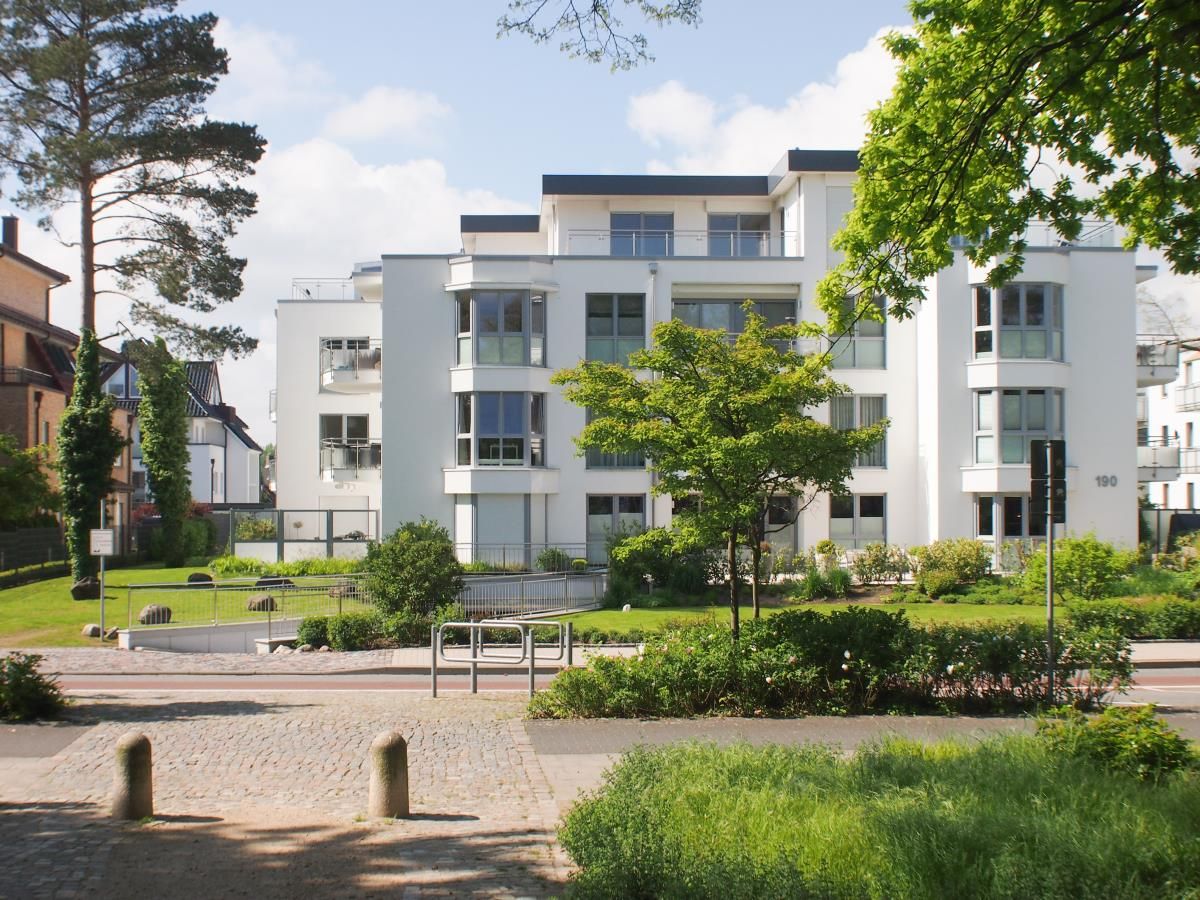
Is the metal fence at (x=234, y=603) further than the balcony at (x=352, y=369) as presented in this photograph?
No

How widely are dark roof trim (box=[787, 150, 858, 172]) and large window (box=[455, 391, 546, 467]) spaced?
10.6 metres

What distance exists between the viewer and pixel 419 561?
81.2 feet

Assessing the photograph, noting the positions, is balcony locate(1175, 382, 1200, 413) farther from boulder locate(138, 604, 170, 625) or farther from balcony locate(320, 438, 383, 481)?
boulder locate(138, 604, 170, 625)

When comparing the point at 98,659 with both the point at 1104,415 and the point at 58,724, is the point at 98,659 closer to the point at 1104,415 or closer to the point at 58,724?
the point at 58,724

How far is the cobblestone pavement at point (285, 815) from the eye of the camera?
7.11 metres

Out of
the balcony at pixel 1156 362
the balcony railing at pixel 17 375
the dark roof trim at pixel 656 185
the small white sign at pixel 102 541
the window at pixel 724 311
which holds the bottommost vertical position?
the small white sign at pixel 102 541

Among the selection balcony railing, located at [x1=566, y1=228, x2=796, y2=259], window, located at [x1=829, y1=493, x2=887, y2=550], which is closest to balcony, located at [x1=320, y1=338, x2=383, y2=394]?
balcony railing, located at [x1=566, y1=228, x2=796, y2=259]

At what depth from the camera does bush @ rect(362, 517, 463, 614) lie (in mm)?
24453

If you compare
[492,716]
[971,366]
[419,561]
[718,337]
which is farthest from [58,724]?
[971,366]

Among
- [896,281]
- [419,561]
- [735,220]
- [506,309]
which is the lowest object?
[419,561]

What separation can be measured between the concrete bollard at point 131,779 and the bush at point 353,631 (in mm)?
14718

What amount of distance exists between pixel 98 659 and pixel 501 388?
14.9 m

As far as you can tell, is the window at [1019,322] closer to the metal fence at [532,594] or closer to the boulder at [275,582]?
the metal fence at [532,594]

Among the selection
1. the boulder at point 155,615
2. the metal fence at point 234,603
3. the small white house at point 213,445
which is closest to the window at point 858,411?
the metal fence at point 234,603
